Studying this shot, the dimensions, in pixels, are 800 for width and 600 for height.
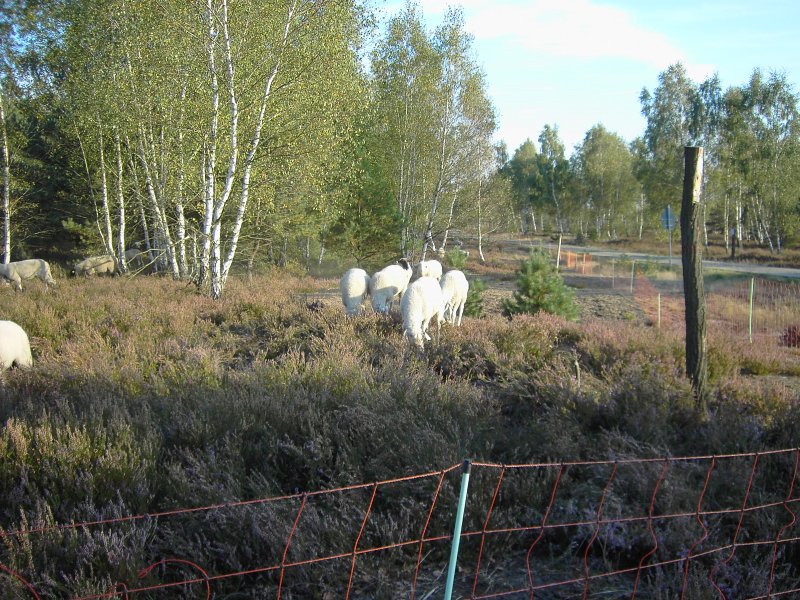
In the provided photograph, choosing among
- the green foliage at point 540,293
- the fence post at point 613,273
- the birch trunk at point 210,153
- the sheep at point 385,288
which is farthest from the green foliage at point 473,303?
the fence post at point 613,273

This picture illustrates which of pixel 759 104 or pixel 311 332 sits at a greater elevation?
pixel 759 104

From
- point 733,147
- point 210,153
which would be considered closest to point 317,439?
point 210,153

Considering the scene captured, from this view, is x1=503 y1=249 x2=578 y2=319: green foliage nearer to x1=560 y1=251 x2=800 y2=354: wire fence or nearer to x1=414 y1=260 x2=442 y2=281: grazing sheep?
x1=414 y1=260 x2=442 y2=281: grazing sheep

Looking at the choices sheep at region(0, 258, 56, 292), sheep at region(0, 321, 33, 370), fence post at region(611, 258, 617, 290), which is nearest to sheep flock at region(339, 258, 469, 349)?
sheep at region(0, 321, 33, 370)

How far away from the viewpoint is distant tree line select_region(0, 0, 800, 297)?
1450 cm

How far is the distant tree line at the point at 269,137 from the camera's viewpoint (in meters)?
14.5

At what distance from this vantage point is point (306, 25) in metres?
14.1

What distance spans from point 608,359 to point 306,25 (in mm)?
10633

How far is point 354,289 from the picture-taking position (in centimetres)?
1125

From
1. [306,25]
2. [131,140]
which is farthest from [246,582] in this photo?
[131,140]

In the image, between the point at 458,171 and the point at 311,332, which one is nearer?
the point at 311,332

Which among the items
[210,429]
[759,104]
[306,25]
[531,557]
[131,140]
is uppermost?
[759,104]

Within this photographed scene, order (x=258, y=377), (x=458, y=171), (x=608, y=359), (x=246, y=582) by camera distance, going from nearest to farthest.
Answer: (x=246, y=582) → (x=258, y=377) → (x=608, y=359) → (x=458, y=171)

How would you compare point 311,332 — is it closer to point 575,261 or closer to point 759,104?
point 575,261
